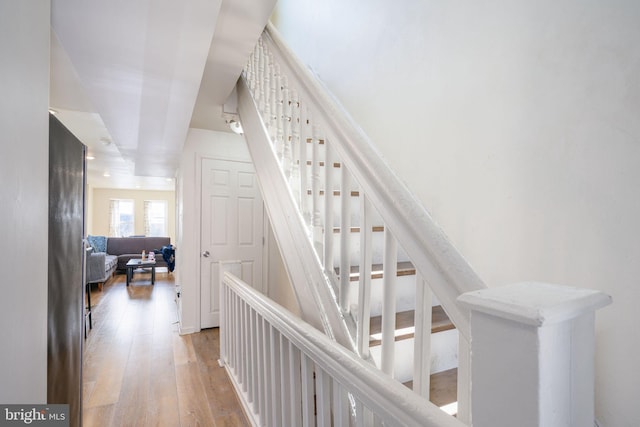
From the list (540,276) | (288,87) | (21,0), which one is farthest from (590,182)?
(21,0)

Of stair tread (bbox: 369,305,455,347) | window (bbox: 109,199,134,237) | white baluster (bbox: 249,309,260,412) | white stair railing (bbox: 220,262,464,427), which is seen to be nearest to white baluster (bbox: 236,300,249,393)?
white stair railing (bbox: 220,262,464,427)

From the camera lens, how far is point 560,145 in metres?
1.17

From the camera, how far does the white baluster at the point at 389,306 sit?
892 millimetres

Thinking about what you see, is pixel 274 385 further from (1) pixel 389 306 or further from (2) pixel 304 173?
(2) pixel 304 173

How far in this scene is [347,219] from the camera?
1129 mm

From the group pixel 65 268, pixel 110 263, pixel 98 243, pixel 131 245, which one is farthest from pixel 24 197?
pixel 131 245

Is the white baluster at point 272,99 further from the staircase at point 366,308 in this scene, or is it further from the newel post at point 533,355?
the newel post at point 533,355

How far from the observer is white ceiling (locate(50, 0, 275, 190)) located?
139cm

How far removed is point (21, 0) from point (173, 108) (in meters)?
1.61

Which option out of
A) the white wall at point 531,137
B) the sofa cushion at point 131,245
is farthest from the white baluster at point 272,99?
the sofa cushion at point 131,245

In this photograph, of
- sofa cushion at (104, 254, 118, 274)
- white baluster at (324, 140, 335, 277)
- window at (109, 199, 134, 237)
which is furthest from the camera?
window at (109, 199, 134, 237)

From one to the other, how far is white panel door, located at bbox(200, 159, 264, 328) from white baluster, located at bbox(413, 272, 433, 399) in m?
3.35

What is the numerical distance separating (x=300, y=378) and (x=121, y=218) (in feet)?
35.2
